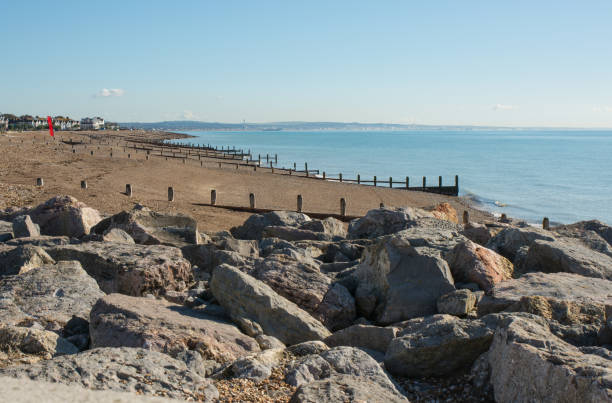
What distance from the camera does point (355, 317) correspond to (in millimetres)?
7062

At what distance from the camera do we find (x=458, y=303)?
20.1 feet

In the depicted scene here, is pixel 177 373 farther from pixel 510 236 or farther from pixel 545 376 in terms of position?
pixel 510 236

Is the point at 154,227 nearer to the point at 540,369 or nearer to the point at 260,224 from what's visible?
the point at 260,224

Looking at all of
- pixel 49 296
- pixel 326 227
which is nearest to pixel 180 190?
pixel 326 227

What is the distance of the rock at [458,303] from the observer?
6.12 m

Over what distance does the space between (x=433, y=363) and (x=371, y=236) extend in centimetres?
726

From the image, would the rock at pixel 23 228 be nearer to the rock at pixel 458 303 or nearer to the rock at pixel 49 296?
the rock at pixel 49 296

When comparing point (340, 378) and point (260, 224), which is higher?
point (340, 378)

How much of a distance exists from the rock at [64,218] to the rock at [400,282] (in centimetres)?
638

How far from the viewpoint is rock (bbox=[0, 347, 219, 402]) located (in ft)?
13.0

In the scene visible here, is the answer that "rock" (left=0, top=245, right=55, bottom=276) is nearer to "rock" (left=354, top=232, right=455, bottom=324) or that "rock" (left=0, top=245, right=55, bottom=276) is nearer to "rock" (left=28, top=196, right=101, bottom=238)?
"rock" (left=28, top=196, right=101, bottom=238)

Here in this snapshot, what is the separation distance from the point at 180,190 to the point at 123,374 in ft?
89.2

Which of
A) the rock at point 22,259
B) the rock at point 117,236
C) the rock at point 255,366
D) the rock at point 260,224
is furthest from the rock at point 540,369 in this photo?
the rock at point 260,224

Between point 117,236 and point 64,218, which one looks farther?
point 64,218
